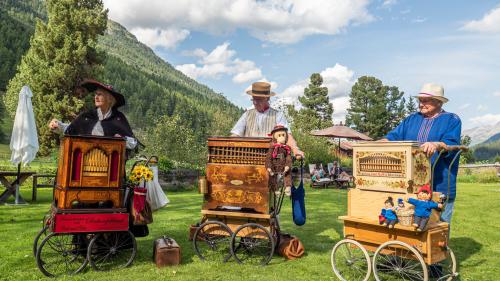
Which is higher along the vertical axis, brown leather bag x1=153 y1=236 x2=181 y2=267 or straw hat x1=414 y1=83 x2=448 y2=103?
straw hat x1=414 y1=83 x2=448 y2=103

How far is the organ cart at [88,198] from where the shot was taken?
4.43 metres

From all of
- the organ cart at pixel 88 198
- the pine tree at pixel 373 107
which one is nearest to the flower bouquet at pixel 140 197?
the organ cart at pixel 88 198

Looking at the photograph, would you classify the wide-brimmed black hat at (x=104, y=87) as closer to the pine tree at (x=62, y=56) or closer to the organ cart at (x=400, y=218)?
the organ cart at (x=400, y=218)

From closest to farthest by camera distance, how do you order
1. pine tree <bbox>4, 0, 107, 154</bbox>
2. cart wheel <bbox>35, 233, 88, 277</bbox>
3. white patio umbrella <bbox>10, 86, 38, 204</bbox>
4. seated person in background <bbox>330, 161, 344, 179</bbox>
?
cart wheel <bbox>35, 233, 88, 277</bbox> → white patio umbrella <bbox>10, 86, 38, 204</bbox> → seated person in background <bbox>330, 161, 344, 179</bbox> → pine tree <bbox>4, 0, 107, 154</bbox>

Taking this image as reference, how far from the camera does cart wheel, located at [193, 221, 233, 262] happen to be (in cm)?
528

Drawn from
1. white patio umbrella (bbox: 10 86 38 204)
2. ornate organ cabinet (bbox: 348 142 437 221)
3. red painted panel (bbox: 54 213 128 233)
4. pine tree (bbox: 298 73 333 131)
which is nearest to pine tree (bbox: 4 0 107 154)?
white patio umbrella (bbox: 10 86 38 204)

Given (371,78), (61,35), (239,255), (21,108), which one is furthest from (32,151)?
(371,78)

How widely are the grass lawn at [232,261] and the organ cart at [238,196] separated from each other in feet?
1.30

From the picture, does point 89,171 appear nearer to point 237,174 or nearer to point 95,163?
point 95,163

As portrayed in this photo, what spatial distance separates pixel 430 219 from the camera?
13.4 feet

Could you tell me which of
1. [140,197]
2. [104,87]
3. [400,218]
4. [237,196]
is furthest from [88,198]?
[400,218]

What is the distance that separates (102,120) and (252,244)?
8.95 feet

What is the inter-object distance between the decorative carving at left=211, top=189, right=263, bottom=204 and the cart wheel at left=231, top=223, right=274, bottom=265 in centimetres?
32

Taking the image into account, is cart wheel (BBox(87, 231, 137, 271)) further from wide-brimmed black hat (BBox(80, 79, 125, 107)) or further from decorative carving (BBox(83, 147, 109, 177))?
wide-brimmed black hat (BBox(80, 79, 125, 107))
